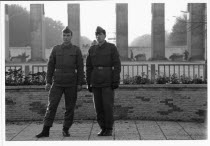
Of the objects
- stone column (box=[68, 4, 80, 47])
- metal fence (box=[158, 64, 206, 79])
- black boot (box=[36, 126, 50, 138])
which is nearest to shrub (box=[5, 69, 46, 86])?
black boot (box=[36, 126, 50, 138])

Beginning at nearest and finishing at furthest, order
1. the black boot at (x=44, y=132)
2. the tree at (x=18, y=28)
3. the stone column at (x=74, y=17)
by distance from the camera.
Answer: the black boot at (x=44, y=132)
the stone column at (x=74, y=17)
the tree at (x=18, y=28)

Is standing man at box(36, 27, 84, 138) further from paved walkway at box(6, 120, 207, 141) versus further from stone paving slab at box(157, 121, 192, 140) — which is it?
stone paving slab at box(157, 121, 192, 140)

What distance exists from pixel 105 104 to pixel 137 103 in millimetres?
2138

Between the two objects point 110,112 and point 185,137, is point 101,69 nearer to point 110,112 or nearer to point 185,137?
point 110,112

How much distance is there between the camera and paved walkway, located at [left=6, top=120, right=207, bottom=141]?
6.94m

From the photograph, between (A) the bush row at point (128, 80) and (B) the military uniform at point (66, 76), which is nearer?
(B) the military uniform at point (66, 76)

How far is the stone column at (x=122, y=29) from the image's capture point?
22047 mm

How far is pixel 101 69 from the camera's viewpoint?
274 inches

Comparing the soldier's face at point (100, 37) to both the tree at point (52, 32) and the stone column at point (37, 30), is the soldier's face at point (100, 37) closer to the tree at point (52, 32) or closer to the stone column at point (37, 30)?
the stone column at point (37, 30)

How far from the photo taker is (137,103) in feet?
29.7

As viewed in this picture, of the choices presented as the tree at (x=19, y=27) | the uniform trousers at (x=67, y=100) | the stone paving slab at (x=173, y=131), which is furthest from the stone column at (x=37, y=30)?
the tree at (x=19, y=27)

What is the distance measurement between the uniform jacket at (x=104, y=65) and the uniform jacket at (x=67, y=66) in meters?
0.24

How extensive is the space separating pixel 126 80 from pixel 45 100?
6.11ft

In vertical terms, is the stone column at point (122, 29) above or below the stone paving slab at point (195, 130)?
above
